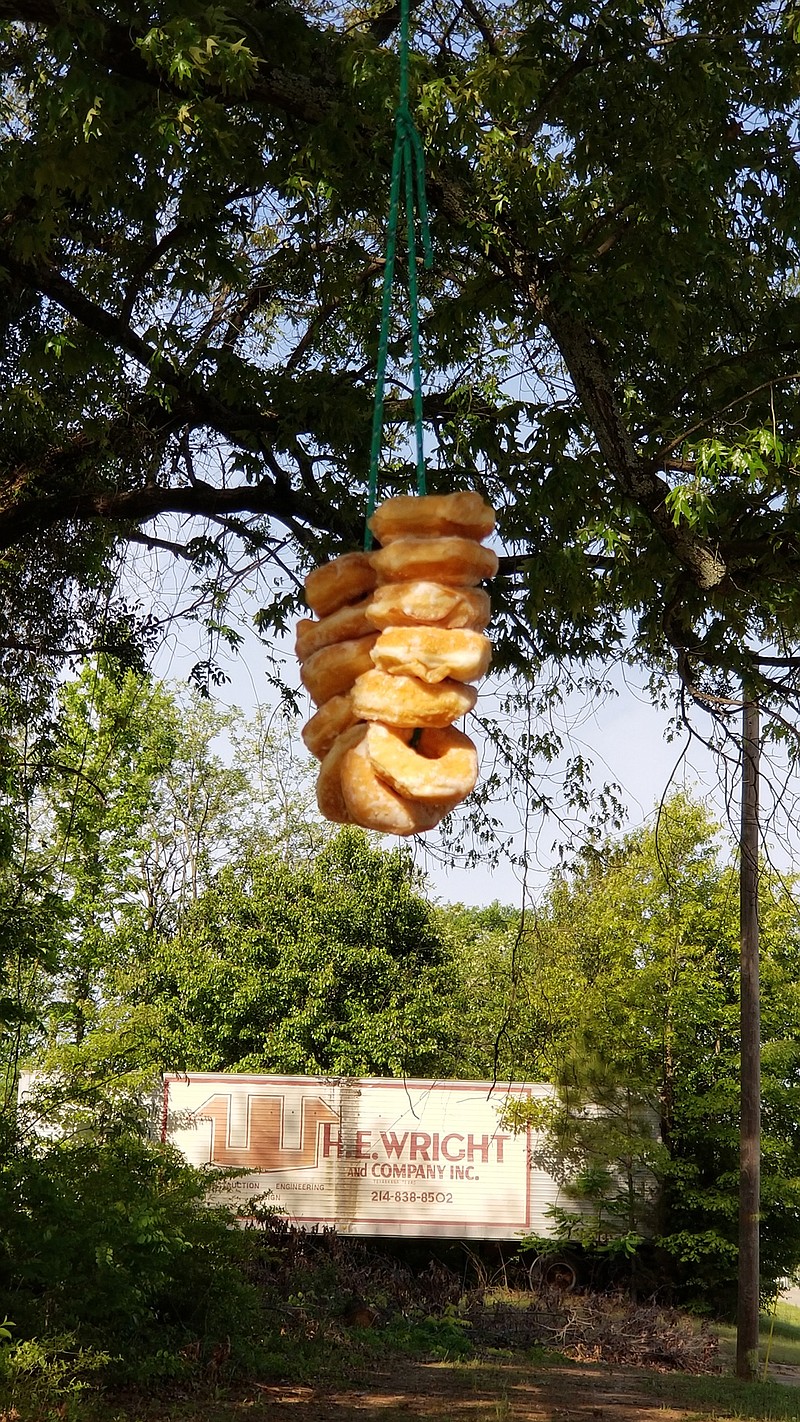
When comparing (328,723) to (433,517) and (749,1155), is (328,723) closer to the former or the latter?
(433,517)

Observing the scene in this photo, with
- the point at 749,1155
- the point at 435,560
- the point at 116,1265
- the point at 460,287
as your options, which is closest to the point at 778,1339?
the point at 749,1155

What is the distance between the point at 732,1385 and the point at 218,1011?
10.0 meters

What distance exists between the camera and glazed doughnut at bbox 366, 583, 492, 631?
7.21ft

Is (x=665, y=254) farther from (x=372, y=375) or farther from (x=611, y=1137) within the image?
(x=611, y=1137)

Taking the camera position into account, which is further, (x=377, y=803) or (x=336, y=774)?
(x=336, y=774)

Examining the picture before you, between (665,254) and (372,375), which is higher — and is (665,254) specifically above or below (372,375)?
below

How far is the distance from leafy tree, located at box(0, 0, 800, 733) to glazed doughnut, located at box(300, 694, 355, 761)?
8.63 ft

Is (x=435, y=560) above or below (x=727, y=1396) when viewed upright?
above

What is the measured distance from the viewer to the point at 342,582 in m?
2.44

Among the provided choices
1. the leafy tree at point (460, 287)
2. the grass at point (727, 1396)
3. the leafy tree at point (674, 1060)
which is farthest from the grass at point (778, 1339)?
the leafy tree at point (460, 287)

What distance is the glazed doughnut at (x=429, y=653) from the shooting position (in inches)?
85.7

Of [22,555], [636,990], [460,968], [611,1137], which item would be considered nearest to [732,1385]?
[611,1137]

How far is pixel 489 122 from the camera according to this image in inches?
205

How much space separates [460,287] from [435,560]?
4258 millimetres
